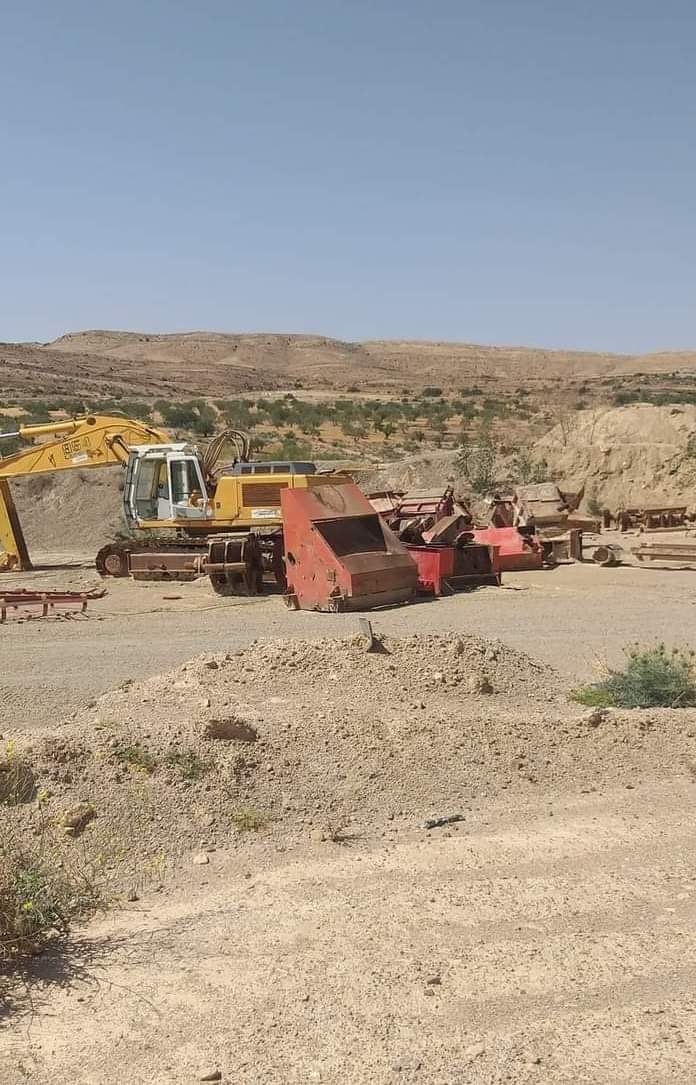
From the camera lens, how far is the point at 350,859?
571cm

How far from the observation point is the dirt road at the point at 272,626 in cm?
971

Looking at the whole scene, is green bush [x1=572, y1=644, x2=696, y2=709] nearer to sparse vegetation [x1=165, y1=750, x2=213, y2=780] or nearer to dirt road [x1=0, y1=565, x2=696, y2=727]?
dirt road [x1=0, y1=565, x2=696, y2=727]

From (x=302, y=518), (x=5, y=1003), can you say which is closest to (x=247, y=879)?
(x=5, y=1003)

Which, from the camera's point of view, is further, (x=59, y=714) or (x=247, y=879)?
(x=59, y=714)

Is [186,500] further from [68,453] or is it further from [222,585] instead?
[68,453]

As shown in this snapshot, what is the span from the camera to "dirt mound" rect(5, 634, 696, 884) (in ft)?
19.9

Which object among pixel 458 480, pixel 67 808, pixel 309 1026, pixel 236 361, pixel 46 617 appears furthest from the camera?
pixel 236 361

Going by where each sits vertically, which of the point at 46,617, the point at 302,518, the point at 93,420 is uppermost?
the point at 93,420

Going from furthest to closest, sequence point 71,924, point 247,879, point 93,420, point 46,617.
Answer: point 93,420 → point 46,617 → point 247,879 → point 71,924

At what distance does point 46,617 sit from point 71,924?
9.40 meters

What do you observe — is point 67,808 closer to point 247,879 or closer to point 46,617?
point 247,879

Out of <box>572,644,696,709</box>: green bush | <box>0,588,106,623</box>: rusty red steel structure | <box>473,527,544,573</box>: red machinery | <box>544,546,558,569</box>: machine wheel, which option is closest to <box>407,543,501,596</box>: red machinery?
<box>473,527,544,573</box>: red machinery

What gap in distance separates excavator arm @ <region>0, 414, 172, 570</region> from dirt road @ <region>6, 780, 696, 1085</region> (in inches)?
590

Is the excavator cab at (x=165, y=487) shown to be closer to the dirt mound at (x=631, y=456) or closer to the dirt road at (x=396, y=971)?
the dirt mound at (x=631, y=456)
